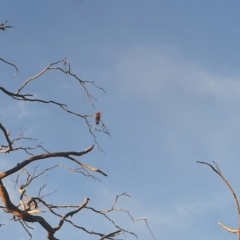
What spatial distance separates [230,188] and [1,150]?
346 cm

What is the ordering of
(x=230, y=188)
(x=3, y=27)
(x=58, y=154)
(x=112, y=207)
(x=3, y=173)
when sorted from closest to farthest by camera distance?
(x=230, y=188)
(x=3, y=173)
(x=58, y=154)
(x=3, y=27)
(x=112, y=207)

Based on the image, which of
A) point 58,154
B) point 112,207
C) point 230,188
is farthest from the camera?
point 112,207

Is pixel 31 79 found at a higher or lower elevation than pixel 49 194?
higher

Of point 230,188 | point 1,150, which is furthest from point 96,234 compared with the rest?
point 230,188

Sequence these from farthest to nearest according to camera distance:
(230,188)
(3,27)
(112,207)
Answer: (112,207), (3,27), (230,188)

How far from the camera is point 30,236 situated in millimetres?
3695

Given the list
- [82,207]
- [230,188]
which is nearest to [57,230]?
[82,207]

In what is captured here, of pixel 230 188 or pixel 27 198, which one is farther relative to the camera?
pixel 27 198

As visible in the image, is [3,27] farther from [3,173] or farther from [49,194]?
[49,194]

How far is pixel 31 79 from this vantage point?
381 cm

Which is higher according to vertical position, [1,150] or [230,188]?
[1,150]

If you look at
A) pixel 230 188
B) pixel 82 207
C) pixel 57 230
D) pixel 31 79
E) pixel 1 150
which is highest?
pixel 31 79

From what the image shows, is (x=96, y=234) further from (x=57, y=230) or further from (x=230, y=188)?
(x=230, y=188)

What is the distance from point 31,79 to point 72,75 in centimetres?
42
